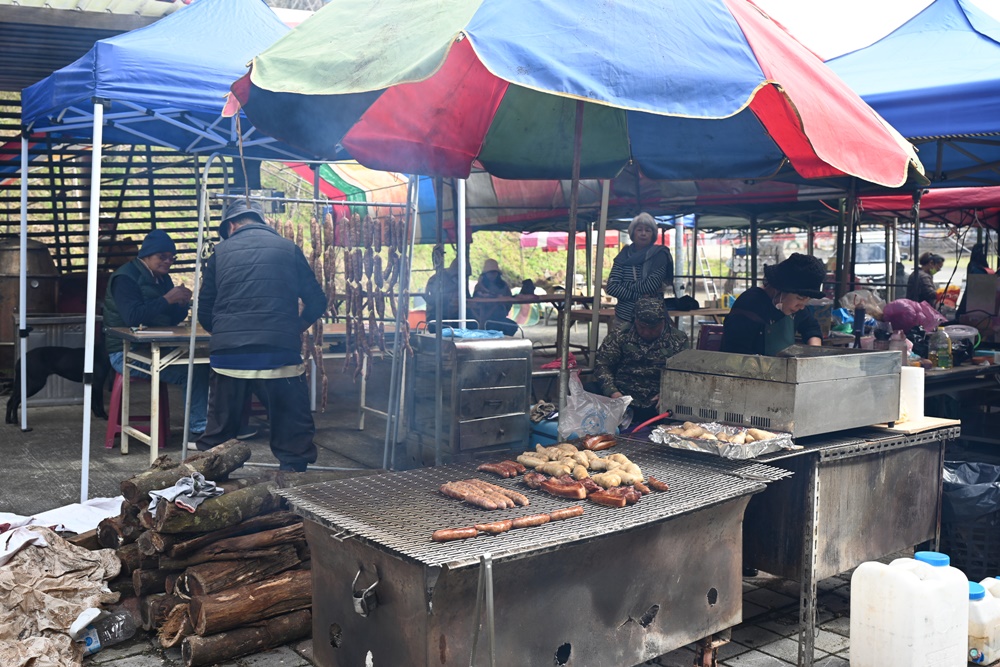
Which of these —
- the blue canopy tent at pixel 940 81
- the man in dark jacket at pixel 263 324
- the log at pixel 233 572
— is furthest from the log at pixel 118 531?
the blue canopy tent at pixel 940 81

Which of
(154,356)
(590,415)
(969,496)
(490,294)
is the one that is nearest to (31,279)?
(154,356)

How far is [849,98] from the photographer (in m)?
3.98

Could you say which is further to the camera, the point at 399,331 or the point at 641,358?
the point at 399,331

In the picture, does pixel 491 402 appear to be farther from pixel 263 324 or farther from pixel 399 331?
pixel 263 324

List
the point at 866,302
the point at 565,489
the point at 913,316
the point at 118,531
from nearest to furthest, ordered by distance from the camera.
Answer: the point at 565,489 → the point at 118,531 → the point at 913,316 → the point at 866,302

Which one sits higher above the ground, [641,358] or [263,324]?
[263,324]

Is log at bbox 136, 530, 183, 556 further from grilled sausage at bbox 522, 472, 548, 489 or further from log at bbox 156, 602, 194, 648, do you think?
grilled sausage at bbox 522, 472, 548, 489

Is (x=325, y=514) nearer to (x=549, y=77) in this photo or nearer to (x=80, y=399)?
(x=549, y=77)

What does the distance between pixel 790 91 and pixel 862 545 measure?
237 centimetres

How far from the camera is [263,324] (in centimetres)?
565

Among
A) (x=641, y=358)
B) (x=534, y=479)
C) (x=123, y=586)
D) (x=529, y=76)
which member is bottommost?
(x=123, y=586)

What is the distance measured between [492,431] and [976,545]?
2944 millimetres

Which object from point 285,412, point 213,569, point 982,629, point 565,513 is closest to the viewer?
point 565,513

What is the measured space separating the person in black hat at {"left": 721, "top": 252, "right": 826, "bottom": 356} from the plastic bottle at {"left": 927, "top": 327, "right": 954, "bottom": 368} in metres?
1.93
